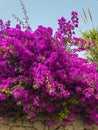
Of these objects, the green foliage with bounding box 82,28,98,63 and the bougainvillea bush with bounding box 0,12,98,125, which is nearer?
the bougainvillea bush with bounding box 0,12,98,125

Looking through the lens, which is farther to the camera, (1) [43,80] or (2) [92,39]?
(2) [92,39]

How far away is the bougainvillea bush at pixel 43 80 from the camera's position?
261 inches

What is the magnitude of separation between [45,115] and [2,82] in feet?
3.51

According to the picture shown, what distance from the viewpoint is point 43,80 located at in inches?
253

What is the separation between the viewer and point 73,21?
293 inches

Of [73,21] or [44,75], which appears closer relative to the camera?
[44,75]

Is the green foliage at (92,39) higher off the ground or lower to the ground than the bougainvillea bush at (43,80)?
higher

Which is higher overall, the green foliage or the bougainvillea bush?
the green foliage

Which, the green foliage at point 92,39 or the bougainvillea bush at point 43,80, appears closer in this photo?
the bougainvillea bush at point 43,80

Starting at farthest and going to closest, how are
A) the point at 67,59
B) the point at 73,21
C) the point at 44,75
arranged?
the point at 73,21 → the point at 67,59 → the point at 44,75

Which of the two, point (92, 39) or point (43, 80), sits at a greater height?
point (92, 39)

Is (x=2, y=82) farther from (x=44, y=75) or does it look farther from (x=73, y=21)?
(x=73, y=21)

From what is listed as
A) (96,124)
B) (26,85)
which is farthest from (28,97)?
(96,124)

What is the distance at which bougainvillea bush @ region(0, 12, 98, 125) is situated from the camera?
21.8ft
